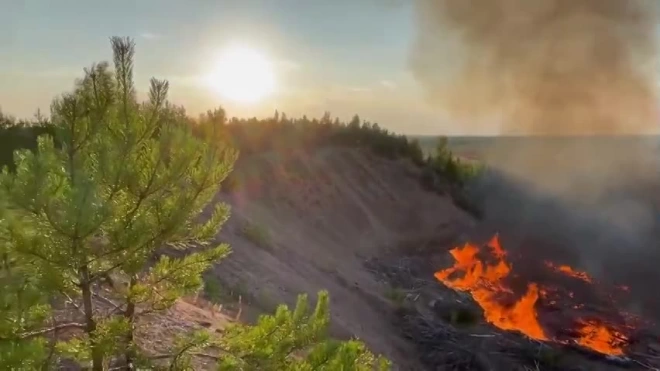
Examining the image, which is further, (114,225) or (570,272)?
(570,272)

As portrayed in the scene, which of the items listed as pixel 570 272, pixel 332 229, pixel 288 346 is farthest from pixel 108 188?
pixel 570 272

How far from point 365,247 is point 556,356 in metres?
7.40

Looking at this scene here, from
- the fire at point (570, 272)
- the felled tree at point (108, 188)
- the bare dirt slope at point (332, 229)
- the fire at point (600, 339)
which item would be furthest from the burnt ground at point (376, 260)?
the felled tree at point (108, 188)

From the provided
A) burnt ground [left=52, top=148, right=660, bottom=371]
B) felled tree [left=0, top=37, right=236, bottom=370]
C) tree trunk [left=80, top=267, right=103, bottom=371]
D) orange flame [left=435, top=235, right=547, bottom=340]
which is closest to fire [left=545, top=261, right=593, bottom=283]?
burnt ground [left=52, top=148, right=660, bottom=371]

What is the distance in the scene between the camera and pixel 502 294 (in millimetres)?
13672

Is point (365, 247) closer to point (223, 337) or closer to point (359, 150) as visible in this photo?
point (359, 150)

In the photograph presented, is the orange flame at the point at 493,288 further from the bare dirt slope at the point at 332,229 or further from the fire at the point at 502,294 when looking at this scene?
the bare dirt slope at the point at 332,229

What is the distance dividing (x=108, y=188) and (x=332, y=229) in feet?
45.7

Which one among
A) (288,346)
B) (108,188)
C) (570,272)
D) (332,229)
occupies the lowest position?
(570,272)

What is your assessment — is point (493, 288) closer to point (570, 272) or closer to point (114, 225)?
point (570, 272)

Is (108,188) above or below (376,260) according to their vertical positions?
above

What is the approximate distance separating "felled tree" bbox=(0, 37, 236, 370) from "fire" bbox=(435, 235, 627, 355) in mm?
9497

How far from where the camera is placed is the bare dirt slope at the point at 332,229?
1111 centimetres

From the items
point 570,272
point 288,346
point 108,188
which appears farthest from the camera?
point 570,272
